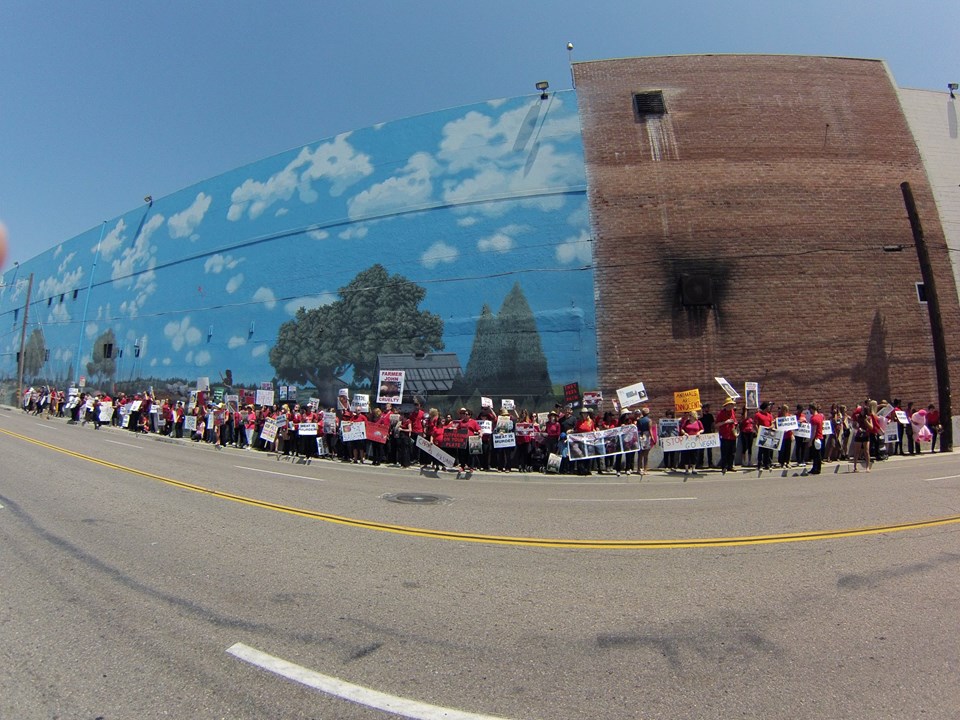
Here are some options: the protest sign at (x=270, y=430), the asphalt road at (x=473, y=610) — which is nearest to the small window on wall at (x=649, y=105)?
the asphalt road at (x=473, y=610)

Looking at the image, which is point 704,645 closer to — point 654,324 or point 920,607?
point 920,607

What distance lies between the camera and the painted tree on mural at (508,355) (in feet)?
59.8

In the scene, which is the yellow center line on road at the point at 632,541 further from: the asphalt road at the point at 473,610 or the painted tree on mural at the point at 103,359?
the painted tree on mural at the point at 103,359

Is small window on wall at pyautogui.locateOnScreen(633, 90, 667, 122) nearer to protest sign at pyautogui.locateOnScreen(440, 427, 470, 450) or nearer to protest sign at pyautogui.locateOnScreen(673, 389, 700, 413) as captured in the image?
protest sign at pyautogui.locateOnScreen(673, 389, 700, 413)

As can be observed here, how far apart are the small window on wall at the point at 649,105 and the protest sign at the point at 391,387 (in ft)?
46.6

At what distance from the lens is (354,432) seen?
14719mm

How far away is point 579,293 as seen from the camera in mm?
18141

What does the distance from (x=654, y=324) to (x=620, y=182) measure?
19.0 feet

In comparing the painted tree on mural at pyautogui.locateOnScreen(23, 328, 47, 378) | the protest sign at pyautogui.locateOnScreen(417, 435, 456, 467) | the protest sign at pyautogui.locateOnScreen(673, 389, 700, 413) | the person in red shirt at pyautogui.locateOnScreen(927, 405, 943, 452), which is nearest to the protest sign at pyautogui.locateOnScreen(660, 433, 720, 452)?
the protest sign at pyautogui.locateOnScreen(673, 389, 700, 413)

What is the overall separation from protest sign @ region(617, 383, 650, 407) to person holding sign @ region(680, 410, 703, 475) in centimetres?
149

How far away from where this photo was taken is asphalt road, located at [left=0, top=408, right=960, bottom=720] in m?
2.77

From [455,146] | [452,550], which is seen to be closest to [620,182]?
[455,146]

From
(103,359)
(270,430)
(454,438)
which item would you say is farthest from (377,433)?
(103,359)

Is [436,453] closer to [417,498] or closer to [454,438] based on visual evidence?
[454,438]
